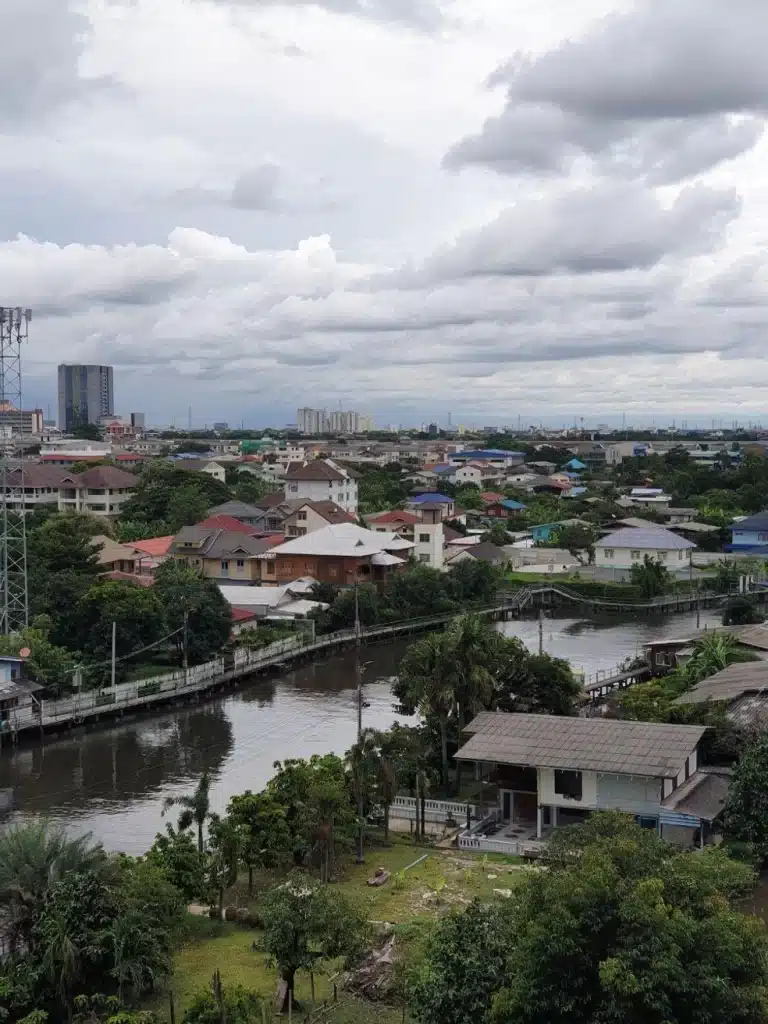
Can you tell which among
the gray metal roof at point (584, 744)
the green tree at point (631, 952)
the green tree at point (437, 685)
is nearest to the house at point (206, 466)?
the green tree at point (437, 685)

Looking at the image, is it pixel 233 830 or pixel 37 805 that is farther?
pixel 37 805

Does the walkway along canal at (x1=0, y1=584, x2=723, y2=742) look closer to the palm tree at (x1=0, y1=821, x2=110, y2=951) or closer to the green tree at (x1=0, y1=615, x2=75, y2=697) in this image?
the green tree at (x1=0, y1=615, x2=75, y2=697)

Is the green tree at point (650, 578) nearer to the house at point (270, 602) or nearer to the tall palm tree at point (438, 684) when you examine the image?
the house at point (270, 602)

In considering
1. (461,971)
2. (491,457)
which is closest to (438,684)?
(461,971)

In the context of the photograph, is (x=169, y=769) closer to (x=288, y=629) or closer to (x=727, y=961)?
(x=288, y=629)

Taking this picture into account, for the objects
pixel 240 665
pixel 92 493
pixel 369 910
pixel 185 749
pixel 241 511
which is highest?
pixel 92 493

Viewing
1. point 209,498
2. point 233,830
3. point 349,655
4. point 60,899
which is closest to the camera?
point 60,899

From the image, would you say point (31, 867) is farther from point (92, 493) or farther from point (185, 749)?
point (92, 493)

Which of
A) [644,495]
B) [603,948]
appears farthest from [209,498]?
[603,948]
